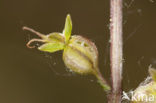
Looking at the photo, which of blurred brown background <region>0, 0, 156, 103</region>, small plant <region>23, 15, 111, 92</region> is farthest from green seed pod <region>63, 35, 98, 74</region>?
blurred brown background <region>0, 0, 156, 103</region>

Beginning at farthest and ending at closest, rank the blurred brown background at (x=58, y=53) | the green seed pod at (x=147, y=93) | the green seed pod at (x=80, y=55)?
the blurred brown background at (x=58, y=53) < the green seed pod at (x=80, y=55) < the green seed pod at (x=147, y=93)

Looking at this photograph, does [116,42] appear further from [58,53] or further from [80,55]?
[58,53]

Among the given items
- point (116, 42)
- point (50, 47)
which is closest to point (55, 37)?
point (50, 47)

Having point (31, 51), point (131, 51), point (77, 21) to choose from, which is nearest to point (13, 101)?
point (31, 51)

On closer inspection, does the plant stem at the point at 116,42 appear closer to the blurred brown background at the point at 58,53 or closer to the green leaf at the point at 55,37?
the green leaf at the point at 55,37

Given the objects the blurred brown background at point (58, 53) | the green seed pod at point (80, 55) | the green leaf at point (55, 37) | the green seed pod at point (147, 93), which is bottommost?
the green seed pod at point (147, 93)

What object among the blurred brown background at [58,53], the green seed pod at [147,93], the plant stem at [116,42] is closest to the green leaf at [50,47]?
the plant stem at [116,42]

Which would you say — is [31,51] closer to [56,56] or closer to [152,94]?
[56,56]
